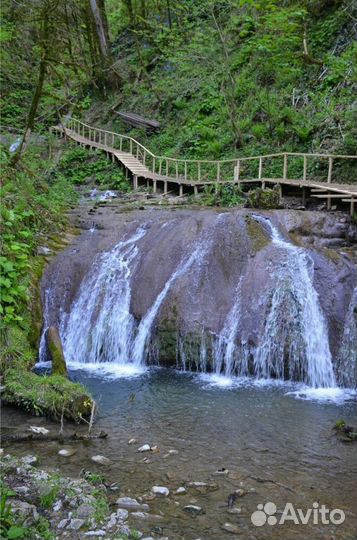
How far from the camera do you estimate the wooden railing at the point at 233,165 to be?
A: 17905 millimetres

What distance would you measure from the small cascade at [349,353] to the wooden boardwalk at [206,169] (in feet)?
14.5

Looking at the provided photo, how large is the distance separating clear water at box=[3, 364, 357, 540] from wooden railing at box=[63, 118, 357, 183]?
9.36 meters

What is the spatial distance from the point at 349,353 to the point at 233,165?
13.1 m

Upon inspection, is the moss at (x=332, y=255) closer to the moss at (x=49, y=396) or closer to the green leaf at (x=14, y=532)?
the moss at (x=49, y=396)

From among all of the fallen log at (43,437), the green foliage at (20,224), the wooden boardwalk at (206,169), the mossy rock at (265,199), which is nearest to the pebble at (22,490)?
the fallen log at (43,437)

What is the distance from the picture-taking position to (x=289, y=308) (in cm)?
1079

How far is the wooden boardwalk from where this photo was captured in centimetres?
1562

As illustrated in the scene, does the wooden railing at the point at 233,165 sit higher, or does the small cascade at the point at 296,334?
the wooden railing at the point at 233,165

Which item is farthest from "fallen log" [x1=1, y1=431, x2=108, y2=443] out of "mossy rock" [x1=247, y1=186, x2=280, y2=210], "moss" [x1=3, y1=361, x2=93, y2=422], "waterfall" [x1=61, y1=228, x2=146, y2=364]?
"mossy rock" [x1=247, y1=186, x2=280, y2=210]

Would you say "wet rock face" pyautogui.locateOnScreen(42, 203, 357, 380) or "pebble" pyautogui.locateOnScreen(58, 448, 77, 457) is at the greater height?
"wet rock face" pyautogui.locateOnScreen(42, 203, 357, 380)

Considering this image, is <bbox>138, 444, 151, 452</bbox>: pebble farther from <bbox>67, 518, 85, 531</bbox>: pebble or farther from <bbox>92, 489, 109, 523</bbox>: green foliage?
<bbox>67, 518, 85, 531</bbox>: pebble

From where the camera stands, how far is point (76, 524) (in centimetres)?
456

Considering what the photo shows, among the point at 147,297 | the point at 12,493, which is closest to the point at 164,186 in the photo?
the point at 147,297

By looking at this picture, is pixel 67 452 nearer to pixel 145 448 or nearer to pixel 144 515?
pixel 145 448
